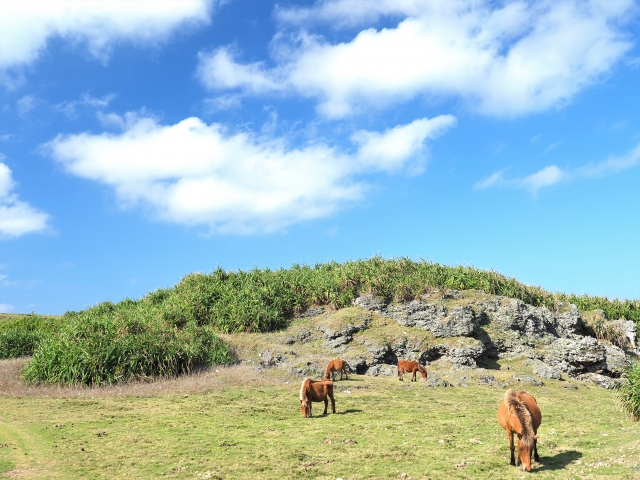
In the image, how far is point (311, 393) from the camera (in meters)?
14.7

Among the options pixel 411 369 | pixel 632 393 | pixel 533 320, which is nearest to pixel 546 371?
pixel 533 320

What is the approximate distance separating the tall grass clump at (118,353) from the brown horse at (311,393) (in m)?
8.49

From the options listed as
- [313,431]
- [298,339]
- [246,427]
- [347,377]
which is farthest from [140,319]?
[313,431]

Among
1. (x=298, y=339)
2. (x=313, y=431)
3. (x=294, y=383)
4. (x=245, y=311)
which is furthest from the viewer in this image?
(x=245, y=311)

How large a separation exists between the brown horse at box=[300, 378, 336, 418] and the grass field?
45cm

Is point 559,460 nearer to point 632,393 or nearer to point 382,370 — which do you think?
point 632,393

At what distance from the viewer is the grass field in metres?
9.95

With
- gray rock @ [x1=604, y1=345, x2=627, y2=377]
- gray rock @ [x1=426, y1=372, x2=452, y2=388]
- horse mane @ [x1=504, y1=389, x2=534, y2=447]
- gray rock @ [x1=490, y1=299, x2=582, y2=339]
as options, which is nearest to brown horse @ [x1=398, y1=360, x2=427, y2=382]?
gray rock @ [x1=426, y1=372, x2=452, y2=388]

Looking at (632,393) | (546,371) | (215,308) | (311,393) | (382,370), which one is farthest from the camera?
(215,308)

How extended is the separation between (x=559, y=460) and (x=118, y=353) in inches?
653

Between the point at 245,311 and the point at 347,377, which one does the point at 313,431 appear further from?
the point at 245,311

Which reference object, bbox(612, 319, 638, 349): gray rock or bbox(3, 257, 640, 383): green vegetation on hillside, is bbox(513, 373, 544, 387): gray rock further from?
bbox(612, 319, 638, 349): gray rock

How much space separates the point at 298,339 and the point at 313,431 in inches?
512

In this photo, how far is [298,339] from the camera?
85.1ft
